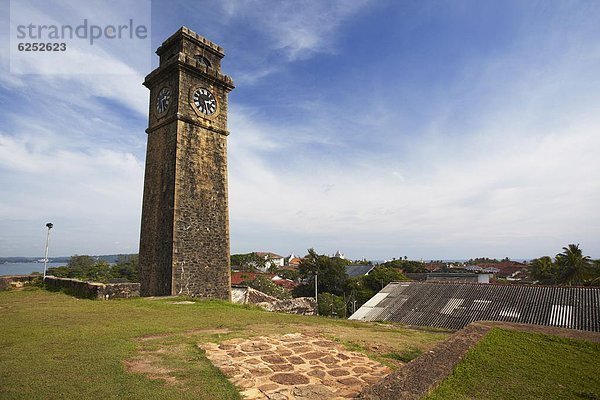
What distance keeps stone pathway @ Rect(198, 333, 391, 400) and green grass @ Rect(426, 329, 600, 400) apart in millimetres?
1037

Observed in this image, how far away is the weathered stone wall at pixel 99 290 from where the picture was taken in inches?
398

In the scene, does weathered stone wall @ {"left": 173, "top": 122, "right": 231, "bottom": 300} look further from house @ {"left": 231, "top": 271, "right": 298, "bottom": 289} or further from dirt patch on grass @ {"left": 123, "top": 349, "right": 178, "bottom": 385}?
house @ {"left": 231, "top": 271, "right": 298, "bottom": 289}

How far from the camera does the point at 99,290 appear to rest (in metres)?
10.1

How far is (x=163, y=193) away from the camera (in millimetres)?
13609

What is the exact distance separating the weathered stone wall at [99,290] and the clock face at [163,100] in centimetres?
763

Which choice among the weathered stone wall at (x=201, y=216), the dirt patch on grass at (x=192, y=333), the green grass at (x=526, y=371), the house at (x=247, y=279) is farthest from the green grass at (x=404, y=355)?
the house at (x=247, y=279)

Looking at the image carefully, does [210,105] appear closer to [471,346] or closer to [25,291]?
[25,291]

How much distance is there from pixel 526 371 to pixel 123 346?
531 cm

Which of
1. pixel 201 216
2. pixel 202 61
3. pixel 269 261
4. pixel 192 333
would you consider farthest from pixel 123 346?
pixel 269 261

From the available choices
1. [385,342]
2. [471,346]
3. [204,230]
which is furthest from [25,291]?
[471,346]

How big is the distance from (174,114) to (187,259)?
5.95 meters

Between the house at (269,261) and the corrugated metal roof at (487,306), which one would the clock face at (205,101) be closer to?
the corrugated metal roof at (487,306)

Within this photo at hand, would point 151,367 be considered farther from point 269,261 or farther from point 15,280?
point 269,261

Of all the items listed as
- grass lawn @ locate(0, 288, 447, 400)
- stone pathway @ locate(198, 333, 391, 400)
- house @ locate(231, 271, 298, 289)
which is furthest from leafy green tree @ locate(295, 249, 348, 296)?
stone pathway @ locate(198, 333, 391, 400)
